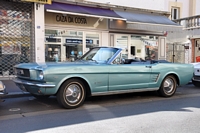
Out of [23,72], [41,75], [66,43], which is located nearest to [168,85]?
[41,75]

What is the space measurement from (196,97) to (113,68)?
129 inches

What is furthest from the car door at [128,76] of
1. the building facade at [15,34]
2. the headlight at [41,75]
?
the building facade at [15,34]

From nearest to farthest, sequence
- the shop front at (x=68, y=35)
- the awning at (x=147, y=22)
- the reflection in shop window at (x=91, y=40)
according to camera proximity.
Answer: the shop front at (x=68, y=35) < the awning at (x=147, y=22) < the reflection in shop window at (x=91, y=40)

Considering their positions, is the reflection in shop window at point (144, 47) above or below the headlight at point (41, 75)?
above

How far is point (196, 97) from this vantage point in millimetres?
7699

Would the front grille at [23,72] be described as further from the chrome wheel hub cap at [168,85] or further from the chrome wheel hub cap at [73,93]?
the chrome wheel hub cap at [168,85]

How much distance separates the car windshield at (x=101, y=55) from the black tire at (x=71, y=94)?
1.13 metres

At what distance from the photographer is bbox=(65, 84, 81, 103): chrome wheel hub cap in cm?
577

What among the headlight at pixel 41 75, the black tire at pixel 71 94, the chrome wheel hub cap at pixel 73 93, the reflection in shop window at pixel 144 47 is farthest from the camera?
the reflection in shop window at pixel 144 47

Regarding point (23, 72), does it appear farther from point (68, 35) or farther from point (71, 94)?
point (68, 35)

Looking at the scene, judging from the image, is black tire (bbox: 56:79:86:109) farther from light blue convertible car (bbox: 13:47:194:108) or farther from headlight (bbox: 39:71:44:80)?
headlight (bbox: 39:71:44:80)

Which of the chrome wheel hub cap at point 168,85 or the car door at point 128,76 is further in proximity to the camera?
the chrome wheel hub cap at point 168,85

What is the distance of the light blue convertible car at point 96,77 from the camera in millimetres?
5516

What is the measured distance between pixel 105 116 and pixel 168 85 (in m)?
3.14
